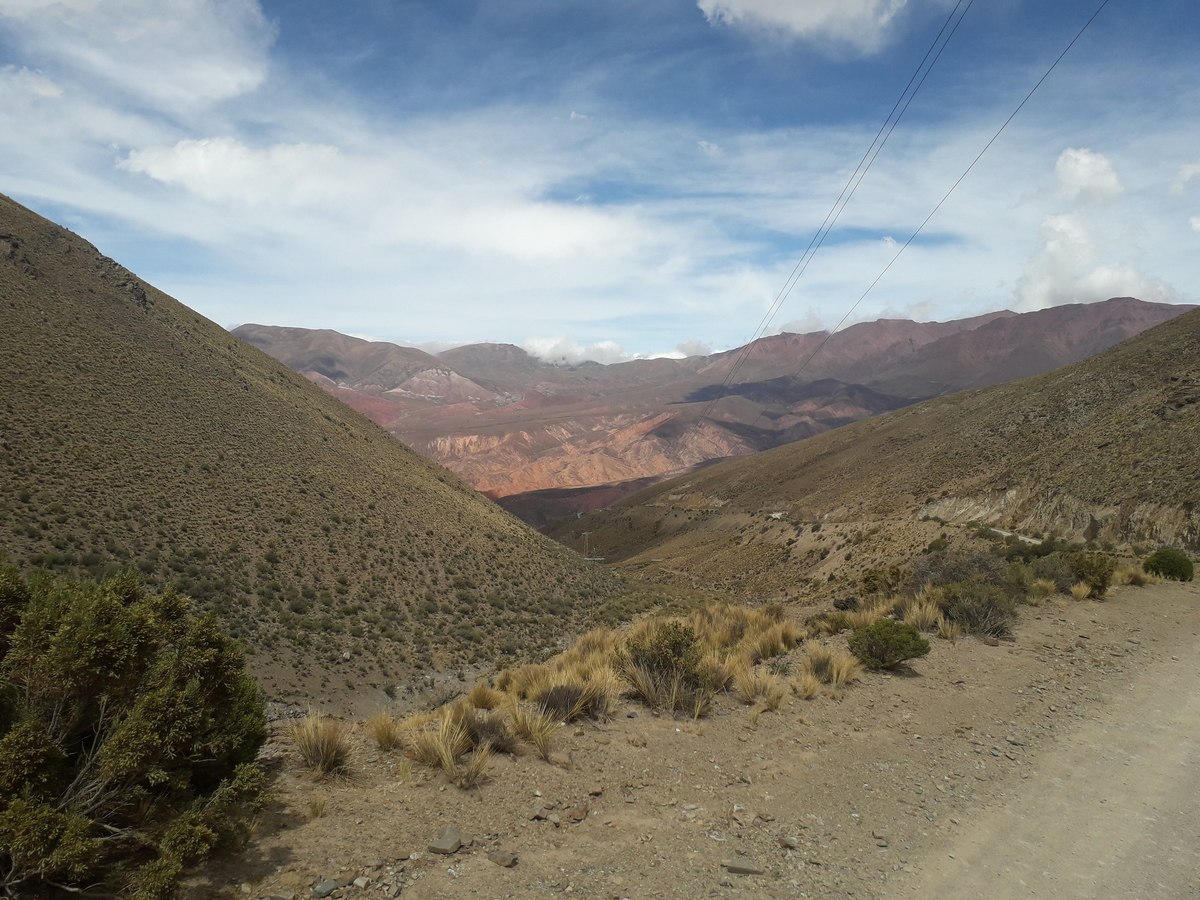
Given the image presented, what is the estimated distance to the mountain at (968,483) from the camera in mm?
30672

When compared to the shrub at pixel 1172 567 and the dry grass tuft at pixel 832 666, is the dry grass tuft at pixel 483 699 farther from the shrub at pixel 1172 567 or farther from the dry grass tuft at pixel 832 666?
the shrub at pixel 1172 567

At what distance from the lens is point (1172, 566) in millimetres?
17891

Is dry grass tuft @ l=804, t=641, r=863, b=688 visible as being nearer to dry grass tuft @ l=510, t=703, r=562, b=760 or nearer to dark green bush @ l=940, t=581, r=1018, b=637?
dark green bush @ l=940, t=581, r=1018, b=637

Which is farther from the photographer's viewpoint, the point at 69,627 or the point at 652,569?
the point at 652,569

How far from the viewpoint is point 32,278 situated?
3994 cm

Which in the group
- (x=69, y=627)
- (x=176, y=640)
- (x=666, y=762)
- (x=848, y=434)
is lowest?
(x=666, y=762)

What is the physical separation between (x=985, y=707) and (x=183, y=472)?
113 ft

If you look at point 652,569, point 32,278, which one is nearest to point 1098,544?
point 652,569

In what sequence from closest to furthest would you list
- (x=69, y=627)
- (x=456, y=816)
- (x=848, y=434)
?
1. (x=69, y=627)
2. (x=456, y=816)
3. (x=848, y=434)

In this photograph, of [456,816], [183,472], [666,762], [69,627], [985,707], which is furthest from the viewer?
[183,472]

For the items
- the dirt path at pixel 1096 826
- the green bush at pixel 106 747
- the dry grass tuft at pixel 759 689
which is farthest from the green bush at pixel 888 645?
the green bush at pixel 106 747

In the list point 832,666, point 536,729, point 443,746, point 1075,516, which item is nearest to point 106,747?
point 443,746

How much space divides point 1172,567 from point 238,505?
36.4 meters

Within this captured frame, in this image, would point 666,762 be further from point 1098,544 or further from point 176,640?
point 1098,544
